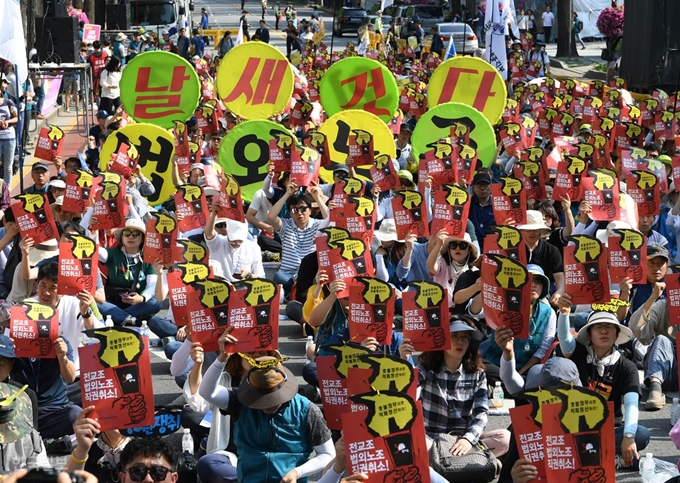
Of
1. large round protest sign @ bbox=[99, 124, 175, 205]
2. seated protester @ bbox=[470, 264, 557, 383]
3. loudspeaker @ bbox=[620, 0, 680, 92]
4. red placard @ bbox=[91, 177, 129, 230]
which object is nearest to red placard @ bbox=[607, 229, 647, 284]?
seated protester @ bbox=[470, 264, 557, 383]

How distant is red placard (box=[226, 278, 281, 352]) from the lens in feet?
22.9

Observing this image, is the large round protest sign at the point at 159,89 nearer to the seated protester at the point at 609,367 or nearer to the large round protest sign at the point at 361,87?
the large round protest sign at the point at 361,87

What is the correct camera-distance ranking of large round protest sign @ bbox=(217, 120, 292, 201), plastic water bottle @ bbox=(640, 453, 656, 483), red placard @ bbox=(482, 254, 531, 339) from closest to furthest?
plastic water bottle @ bbox=(640, 453, 656, 483) → red placard @ bbox=(482, 254, 531, 339) → large round protest sign @ bbox=(217, 120, 292, 201)

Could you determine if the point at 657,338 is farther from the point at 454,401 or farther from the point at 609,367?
the point at 454,401

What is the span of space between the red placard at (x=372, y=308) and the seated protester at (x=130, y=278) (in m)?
3.49

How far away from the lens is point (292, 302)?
1127 centimetres

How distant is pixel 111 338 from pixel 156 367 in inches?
156

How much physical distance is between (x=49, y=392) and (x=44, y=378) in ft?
0.31

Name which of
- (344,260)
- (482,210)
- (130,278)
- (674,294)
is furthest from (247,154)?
(674,294)

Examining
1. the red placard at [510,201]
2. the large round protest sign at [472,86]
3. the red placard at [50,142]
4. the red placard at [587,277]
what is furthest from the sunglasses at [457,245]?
the large round protest sign at [472,86]

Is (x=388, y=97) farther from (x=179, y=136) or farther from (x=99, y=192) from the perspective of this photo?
(x=99, y=192)

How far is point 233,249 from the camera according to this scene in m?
11.0

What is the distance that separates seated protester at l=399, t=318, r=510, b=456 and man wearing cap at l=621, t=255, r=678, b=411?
2.42 m

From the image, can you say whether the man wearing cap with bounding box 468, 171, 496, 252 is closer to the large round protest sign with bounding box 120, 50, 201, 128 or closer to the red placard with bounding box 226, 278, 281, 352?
the large round protest sign with bounding box 120, 50, 201, 128
